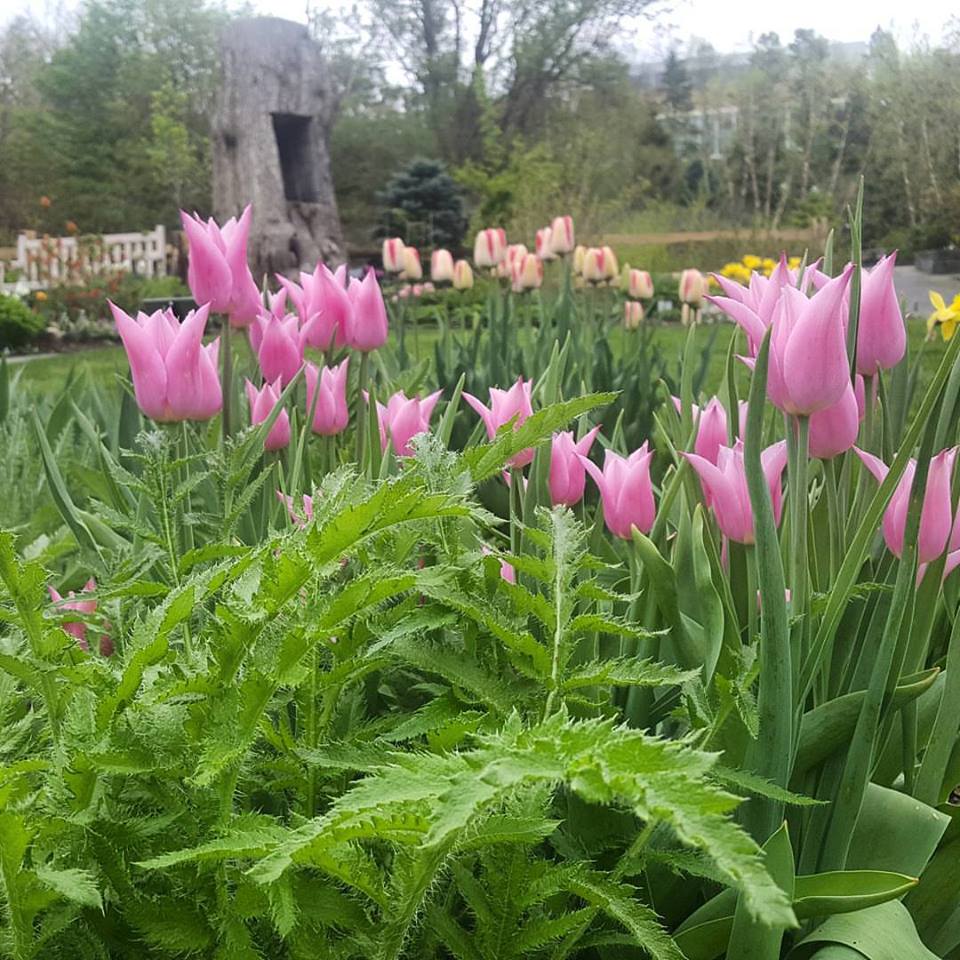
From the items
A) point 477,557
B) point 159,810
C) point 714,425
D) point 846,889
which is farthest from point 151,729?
point 714,425

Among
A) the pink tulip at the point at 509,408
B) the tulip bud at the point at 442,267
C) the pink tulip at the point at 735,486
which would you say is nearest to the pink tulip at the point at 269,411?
the pink tulip at the point at 509,408

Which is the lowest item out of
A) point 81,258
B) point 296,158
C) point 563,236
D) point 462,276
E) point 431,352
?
point 431,352

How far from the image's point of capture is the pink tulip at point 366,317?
127 cm

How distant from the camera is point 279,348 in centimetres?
116

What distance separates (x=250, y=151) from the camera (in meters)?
9.12

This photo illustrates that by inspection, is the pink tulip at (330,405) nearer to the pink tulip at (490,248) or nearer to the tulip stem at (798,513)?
the tulip stem at (798,513)

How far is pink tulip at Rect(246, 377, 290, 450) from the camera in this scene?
3.68 feet

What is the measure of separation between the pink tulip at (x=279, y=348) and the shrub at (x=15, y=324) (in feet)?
27.0

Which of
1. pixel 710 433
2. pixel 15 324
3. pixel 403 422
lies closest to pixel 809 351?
pixel 710 433

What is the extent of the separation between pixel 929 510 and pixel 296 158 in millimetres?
10166

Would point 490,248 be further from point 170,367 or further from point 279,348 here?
point 170,367

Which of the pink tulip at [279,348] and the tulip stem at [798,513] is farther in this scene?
the pink tulip at [279,348]

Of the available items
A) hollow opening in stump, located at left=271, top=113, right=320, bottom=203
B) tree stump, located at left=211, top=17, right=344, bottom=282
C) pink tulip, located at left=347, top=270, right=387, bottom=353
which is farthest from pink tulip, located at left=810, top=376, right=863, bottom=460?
hollow opening in stump, located at left=271, top=113, right=320, bottom=203

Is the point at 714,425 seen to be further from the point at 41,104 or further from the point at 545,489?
the point at 41,104
